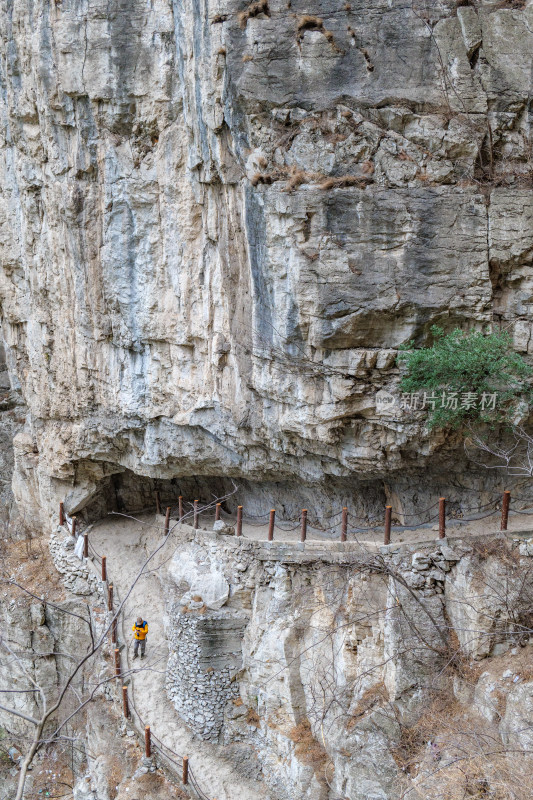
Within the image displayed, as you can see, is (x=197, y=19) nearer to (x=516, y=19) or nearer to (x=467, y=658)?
(x=516, y=19)

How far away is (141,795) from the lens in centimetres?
1120

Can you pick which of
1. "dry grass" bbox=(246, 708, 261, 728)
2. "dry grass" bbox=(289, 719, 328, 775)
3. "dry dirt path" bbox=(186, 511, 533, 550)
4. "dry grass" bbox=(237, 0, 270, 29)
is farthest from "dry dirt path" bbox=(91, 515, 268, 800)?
"dry grass" bbox=(237, 0, 270, 29)

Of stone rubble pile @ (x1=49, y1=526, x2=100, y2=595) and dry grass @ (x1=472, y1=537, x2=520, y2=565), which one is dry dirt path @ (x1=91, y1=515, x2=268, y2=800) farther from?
dry grass @ (x1=472, y1=537, x2=520, y2=565)

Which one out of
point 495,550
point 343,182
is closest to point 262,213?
point 343,182

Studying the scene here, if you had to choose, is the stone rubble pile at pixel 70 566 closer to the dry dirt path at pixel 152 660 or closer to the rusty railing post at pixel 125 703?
the dry dirt path at pixel 152 660

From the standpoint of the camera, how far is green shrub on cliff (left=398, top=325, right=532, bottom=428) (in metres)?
10.0

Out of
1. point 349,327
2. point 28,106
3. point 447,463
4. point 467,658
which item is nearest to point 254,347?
point 349,327

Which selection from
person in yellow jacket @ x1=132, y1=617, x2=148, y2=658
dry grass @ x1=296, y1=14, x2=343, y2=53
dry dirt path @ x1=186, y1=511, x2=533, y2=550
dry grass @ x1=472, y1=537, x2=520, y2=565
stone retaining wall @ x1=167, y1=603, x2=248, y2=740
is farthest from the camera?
person in yellow jacket @ x1=132, y1=617, x2=148, y2=658

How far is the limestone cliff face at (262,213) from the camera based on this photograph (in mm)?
10070

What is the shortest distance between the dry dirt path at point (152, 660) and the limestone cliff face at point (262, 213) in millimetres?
2157

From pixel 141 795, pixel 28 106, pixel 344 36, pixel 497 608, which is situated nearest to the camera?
pixel 497 608

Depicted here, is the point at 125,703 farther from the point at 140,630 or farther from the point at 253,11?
the point at 253,11

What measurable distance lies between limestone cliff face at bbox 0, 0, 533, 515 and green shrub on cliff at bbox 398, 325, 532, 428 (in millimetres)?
376

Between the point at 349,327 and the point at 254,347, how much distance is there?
2.05 meters
